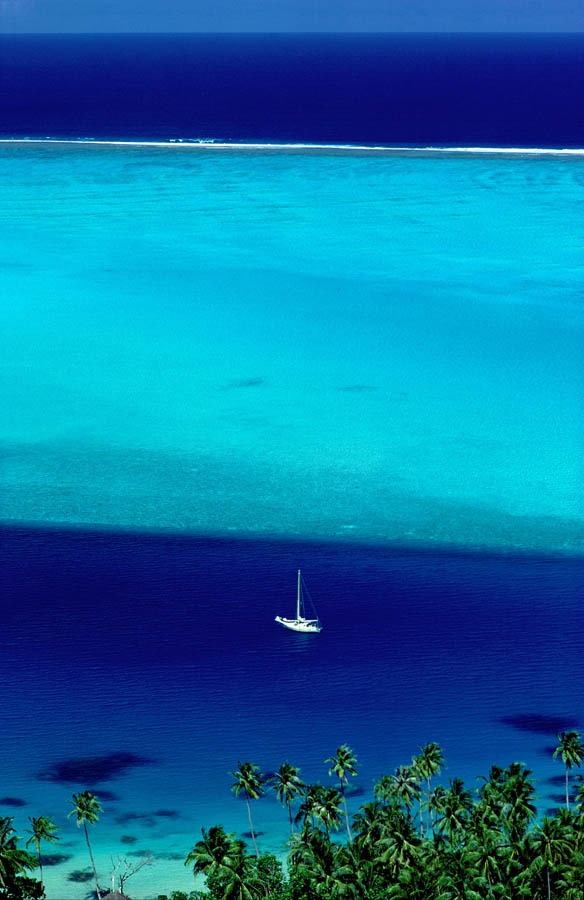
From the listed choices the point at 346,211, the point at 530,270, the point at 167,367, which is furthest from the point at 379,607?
the point at 346,211

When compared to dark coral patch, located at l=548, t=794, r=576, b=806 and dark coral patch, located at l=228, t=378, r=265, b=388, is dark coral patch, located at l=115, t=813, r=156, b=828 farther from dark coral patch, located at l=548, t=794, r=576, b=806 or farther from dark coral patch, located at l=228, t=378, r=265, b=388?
dark coral patch, located at l=228, t=378, r=265, b=388

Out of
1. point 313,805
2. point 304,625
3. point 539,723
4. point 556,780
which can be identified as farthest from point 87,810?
point 539,723

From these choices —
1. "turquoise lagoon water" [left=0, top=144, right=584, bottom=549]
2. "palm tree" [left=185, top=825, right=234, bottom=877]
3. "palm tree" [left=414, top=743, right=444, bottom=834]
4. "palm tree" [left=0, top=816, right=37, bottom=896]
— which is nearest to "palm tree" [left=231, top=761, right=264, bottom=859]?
"palm tree" [left=185, top=825, right=234, bottom=877]

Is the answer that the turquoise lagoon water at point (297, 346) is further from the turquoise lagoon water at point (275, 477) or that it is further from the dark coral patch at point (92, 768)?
the dark coral patch at point (92, 768)

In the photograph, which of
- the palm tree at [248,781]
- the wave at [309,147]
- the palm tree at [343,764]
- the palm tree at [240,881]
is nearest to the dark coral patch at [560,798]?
the palm tree at [343,764]

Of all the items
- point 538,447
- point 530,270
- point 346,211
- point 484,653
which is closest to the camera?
point 484,653

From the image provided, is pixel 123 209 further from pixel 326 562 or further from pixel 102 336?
pixel 326 562
